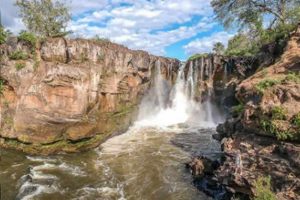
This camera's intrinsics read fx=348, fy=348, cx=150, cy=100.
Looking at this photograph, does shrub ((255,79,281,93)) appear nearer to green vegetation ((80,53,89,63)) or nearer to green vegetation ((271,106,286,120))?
green vegetation ((271,106,286,120))

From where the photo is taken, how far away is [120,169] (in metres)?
15.1

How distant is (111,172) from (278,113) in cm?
775

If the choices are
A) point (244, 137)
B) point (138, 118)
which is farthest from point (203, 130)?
point (244, 137)

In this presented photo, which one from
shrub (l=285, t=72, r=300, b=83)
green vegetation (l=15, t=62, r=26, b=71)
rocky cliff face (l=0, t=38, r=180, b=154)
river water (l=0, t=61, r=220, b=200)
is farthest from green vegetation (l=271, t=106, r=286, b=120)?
green vegetation (l=15, t=62, r=26, b=71)

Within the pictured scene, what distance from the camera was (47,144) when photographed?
17422 millimetres

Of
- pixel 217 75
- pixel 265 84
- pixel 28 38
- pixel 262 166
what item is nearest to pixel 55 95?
pixel 28 38

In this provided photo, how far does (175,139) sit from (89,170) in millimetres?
6876

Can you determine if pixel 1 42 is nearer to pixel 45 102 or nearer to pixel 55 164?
pixel 45 102

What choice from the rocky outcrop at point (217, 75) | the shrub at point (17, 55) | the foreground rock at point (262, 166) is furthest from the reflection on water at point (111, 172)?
the rocky outcrop at point (217, 75)

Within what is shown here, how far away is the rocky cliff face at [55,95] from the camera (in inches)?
679

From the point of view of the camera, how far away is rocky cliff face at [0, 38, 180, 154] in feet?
56.5

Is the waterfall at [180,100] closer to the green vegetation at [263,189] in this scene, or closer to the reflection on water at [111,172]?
the reflection on water at [111,172]

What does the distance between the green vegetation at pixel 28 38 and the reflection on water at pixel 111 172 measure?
18.3 feet

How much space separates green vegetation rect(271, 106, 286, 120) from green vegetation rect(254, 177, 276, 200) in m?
1.76
